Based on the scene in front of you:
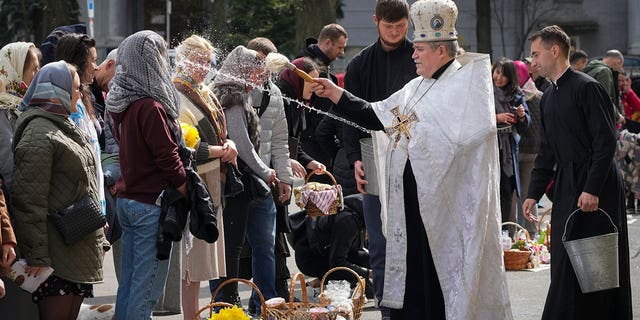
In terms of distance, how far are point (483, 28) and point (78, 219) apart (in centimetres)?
3866

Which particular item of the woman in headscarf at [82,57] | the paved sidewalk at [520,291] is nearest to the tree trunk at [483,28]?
the paved sidewalk at [520,291]

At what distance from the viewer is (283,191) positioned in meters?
8.56

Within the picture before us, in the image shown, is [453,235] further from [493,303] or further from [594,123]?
[594,123]

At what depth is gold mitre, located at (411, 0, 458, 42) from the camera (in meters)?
6.69

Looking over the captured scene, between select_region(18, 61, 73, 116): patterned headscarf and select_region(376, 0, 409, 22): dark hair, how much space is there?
230 cm

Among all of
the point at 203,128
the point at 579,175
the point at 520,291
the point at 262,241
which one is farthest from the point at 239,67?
the point at 520,291

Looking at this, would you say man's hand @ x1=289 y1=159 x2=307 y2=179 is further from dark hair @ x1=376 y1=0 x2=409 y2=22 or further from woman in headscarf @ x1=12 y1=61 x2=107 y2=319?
woman in headscarf @ x1=12 y1=61 x2=107 y2=319

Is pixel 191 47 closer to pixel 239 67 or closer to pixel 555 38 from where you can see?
pixel 239 67

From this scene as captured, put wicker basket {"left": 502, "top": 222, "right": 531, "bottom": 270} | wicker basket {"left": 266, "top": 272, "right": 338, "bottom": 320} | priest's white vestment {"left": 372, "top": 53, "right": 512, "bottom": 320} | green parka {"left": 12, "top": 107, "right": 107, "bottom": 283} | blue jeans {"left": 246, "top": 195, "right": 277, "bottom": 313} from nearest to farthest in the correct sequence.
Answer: green parka {"left": 12, "top": 107, "right": 107, "bottom": 283} → priest's white vestment {"left": 372, "top": 53, "right": 512, "bottom": 320} → wicker basket {"left": 266, "top": 272, "right": 338, "bottom": 320} → blue jeans {"left": 246, "top": 195, "right": 277, "bottom": 313} → wicker basket {"left": 502, "top": 222, "right": 531, "bottom": 270}

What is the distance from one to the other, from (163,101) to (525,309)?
3.73 metres

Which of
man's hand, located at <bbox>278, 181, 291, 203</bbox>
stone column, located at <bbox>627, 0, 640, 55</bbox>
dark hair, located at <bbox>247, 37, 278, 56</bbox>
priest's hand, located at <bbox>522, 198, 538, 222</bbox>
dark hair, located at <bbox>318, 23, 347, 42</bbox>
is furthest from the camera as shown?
stone column, located at <bbox>627, 0, 640, 55</bbox>

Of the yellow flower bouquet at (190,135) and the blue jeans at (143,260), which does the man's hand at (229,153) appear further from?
the blue jeans at (143,260)

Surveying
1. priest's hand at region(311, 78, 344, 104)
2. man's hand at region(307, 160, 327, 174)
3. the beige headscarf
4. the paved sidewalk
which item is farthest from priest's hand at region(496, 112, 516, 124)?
the beige headscarf

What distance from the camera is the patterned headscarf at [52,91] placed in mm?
6184
